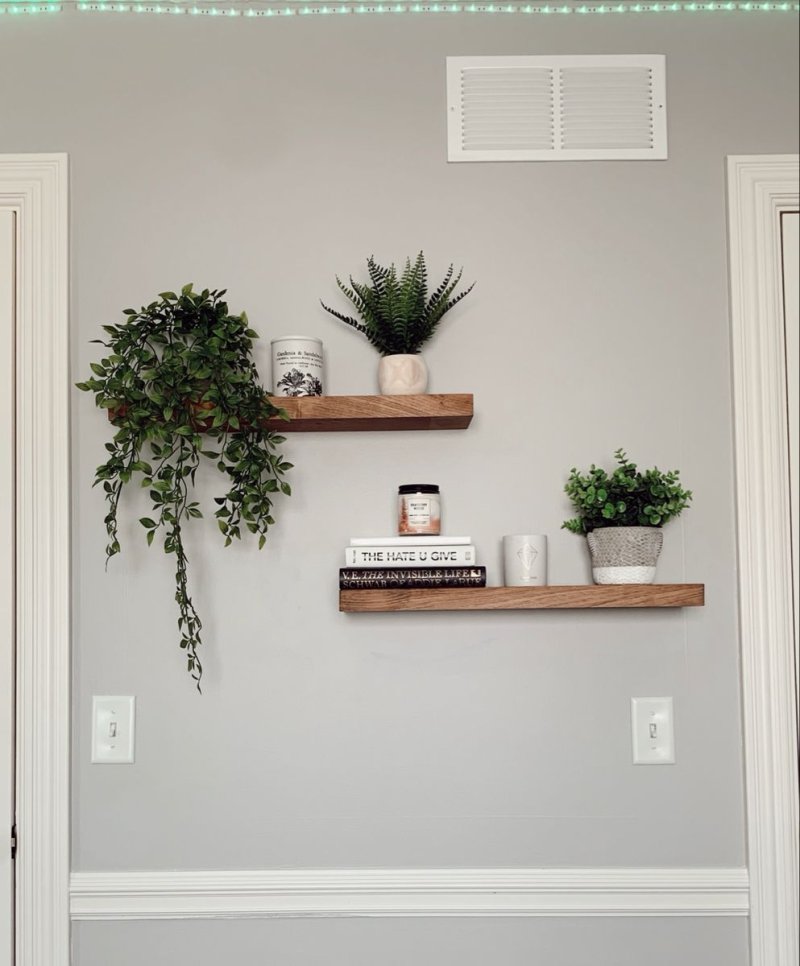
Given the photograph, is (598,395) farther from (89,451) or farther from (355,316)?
(89,451)

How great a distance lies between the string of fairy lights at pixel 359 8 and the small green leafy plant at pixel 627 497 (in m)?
0.84

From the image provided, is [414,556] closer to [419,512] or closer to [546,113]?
[419,512]

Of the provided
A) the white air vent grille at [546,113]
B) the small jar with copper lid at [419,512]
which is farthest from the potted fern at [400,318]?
the white air vent grille at [546,113]

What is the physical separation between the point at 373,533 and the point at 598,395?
484 mm

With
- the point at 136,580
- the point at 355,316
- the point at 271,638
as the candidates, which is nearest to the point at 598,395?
the point at 355,316

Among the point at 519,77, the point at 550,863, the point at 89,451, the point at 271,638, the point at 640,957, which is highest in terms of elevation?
the point at 519,77

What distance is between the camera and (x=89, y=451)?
6.23 feet

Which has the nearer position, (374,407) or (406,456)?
(374,407)

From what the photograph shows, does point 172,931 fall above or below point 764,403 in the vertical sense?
below

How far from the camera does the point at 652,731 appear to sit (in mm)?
1852

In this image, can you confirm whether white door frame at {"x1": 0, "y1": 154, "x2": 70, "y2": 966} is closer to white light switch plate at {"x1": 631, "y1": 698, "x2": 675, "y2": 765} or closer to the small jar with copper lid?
the small jar with copper lid

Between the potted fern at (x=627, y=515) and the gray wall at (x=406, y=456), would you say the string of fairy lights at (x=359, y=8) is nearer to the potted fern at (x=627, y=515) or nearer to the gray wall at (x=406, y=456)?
the gray wall at (x=406, y=456)

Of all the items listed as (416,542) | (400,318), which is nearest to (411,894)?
(416,542)

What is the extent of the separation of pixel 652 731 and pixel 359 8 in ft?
4.70
